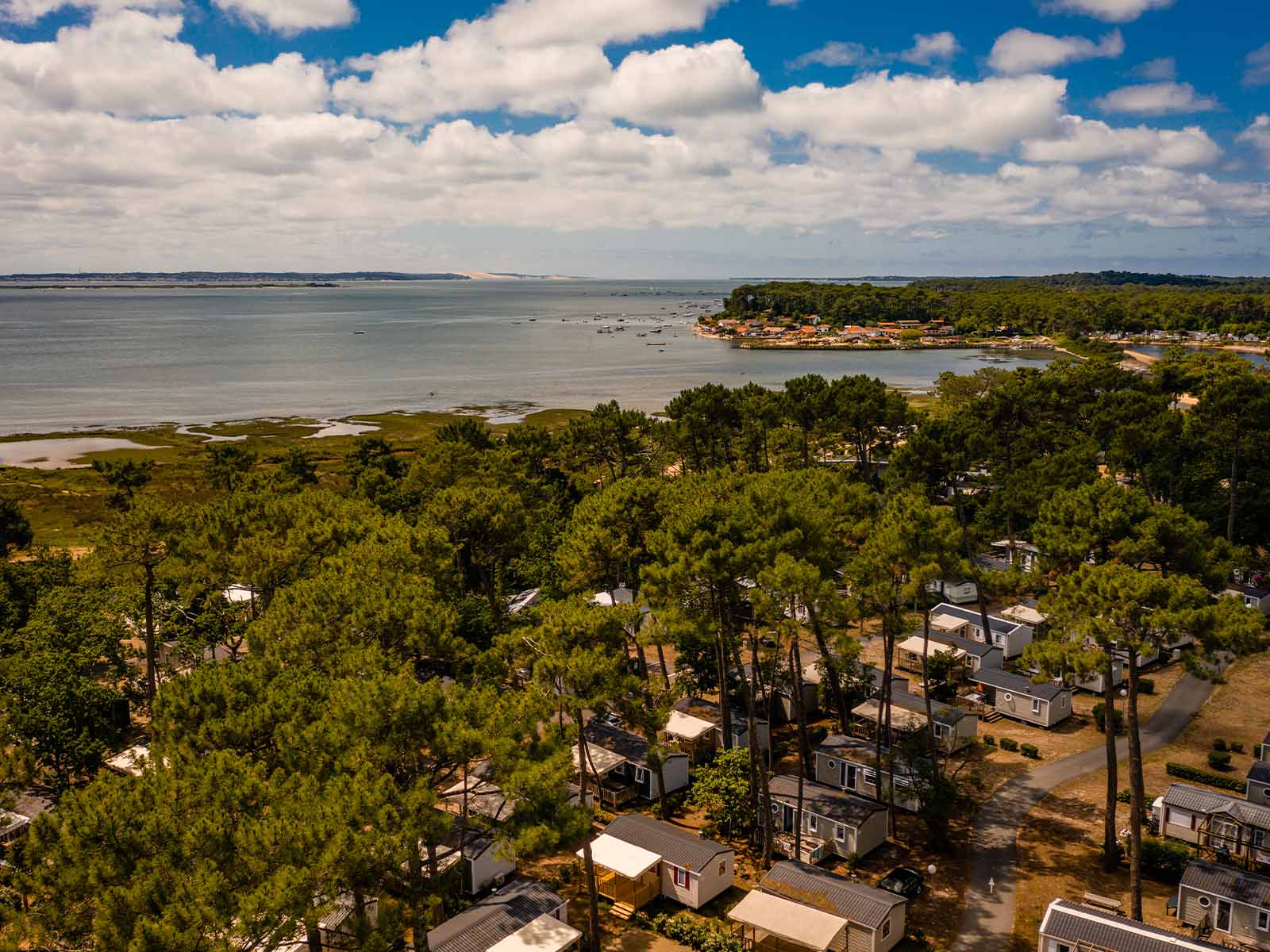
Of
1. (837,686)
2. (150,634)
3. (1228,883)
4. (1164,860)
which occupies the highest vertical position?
(150,634)

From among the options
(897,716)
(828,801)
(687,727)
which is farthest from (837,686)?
(687,727)

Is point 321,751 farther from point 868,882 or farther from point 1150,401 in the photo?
point 1150,401

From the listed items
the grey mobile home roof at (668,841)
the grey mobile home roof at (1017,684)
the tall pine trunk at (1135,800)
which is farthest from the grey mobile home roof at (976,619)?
the grey mobile home roof at (668,841)

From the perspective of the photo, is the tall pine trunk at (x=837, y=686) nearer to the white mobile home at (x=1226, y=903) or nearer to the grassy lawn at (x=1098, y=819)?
the grassy lawn at (x=1098, y=819)

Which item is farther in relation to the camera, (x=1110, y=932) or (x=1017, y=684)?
(x=1017, y=684)

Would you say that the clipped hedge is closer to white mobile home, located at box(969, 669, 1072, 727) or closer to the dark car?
white mobile home, located at box(969, 669, 1072, 727)

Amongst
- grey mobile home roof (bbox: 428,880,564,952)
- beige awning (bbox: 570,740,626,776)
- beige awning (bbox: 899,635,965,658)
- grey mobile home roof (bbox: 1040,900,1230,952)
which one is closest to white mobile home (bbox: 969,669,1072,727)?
beige awning (bbox: 899,635,965,658)

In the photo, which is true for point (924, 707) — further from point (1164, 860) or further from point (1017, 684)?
point (1164, 860)

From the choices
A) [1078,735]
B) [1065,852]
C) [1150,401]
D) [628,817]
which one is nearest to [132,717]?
[628,817]
